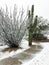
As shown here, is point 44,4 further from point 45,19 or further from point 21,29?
point 21,29

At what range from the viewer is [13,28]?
5.12m

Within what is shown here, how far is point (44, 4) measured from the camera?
845 cm

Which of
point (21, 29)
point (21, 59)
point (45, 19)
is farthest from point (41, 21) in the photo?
point (21, 59)

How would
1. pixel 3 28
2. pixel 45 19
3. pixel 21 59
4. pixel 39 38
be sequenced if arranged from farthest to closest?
pixel 45 19 < pixel 39 38 < pixel 3 28 < pixel 21 59

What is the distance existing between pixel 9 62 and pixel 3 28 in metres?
1.72

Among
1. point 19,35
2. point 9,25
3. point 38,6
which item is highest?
point 38,6

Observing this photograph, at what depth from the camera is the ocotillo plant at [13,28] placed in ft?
16.5

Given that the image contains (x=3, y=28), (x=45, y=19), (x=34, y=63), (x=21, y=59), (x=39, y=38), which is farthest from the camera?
(x=45, y=19)

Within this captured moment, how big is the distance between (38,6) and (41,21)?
819 millimetres

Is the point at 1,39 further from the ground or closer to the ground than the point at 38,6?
closer to the ground

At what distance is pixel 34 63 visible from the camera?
11.1ft

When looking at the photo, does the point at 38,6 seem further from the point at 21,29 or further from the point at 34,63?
the point at 34,63

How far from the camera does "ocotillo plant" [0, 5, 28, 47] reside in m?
5.02

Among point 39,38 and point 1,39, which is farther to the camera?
point 39,38
